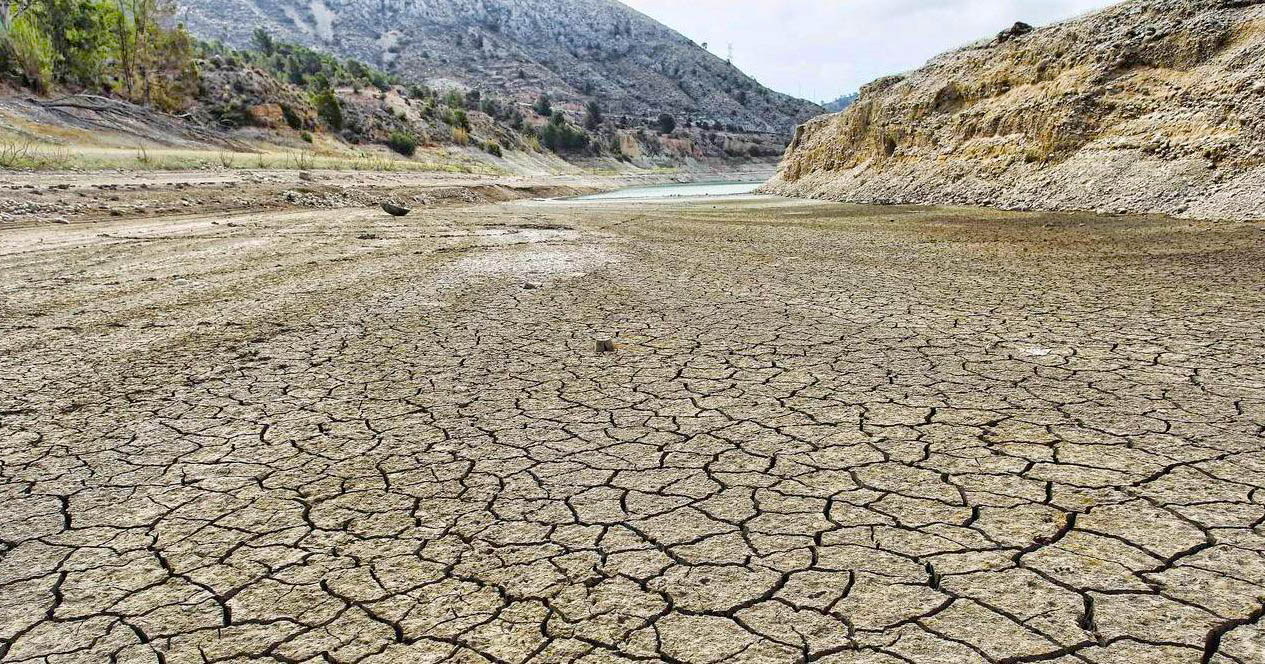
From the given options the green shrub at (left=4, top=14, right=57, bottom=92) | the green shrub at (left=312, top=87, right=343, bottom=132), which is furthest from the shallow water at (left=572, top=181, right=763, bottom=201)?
the green shrub at (left=4, top=14, right=57, bottom=92)

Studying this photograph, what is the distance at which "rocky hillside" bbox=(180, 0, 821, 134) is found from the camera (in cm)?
11825

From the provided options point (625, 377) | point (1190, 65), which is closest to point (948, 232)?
point (1190, 65)

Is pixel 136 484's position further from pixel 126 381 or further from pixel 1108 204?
pixel 1108 204

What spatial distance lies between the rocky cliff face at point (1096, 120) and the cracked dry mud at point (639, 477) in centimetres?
864

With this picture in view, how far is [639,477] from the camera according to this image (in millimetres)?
3303

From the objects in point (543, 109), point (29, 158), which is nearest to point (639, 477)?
point (29, 158)

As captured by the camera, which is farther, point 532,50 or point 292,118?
point 532,50

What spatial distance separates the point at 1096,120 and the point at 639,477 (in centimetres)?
1854

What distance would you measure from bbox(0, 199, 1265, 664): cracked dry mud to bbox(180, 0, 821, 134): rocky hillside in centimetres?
10114

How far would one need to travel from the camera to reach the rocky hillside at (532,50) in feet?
388

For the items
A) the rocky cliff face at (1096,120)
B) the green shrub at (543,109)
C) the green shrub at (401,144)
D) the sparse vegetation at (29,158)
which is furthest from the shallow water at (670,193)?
the green shrub at (543,109)

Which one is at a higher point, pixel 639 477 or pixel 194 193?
pixel 639 477

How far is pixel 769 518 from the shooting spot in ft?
9.52

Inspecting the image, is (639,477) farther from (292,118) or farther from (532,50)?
(532,50)
